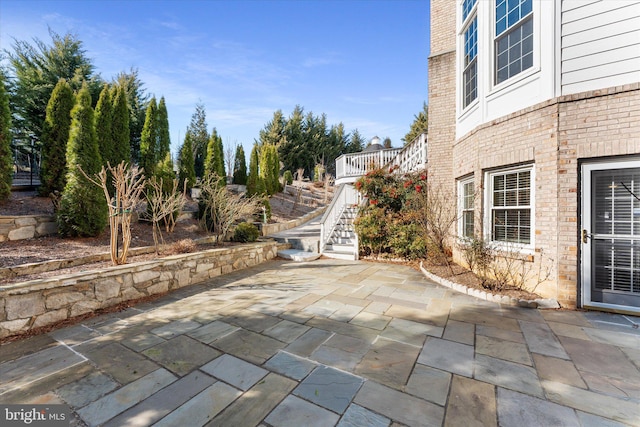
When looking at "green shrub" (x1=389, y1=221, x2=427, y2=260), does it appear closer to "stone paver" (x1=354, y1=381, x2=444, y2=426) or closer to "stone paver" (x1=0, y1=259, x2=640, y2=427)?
"stone paver" (x1=0, y1=259, x2=640, y2=427)

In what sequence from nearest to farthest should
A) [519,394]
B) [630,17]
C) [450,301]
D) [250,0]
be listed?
[519,394], [630,17], [450,301], [250,0]

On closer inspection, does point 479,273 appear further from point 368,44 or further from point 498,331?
point 368,44

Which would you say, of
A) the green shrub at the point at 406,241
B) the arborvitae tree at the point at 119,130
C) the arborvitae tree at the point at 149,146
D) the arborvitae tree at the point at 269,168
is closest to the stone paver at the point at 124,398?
the green shrub at the point at 406,241

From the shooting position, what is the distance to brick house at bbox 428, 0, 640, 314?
3670mm

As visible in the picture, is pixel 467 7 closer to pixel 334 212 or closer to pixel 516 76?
pixel 516 76

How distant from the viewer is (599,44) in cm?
377

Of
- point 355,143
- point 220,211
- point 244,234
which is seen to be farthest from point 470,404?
point 355,143

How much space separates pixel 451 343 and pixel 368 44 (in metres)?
9.13

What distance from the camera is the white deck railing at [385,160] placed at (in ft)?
28.7

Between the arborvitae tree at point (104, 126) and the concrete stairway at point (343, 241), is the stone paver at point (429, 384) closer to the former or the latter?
the concrete stairway at point (343, 241)

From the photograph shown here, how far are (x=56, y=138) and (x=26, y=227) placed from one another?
8.01 feet

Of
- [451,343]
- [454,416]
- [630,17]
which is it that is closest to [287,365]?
[454,416]

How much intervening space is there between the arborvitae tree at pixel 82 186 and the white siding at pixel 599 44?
30.2 feet

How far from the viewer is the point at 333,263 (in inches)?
279
